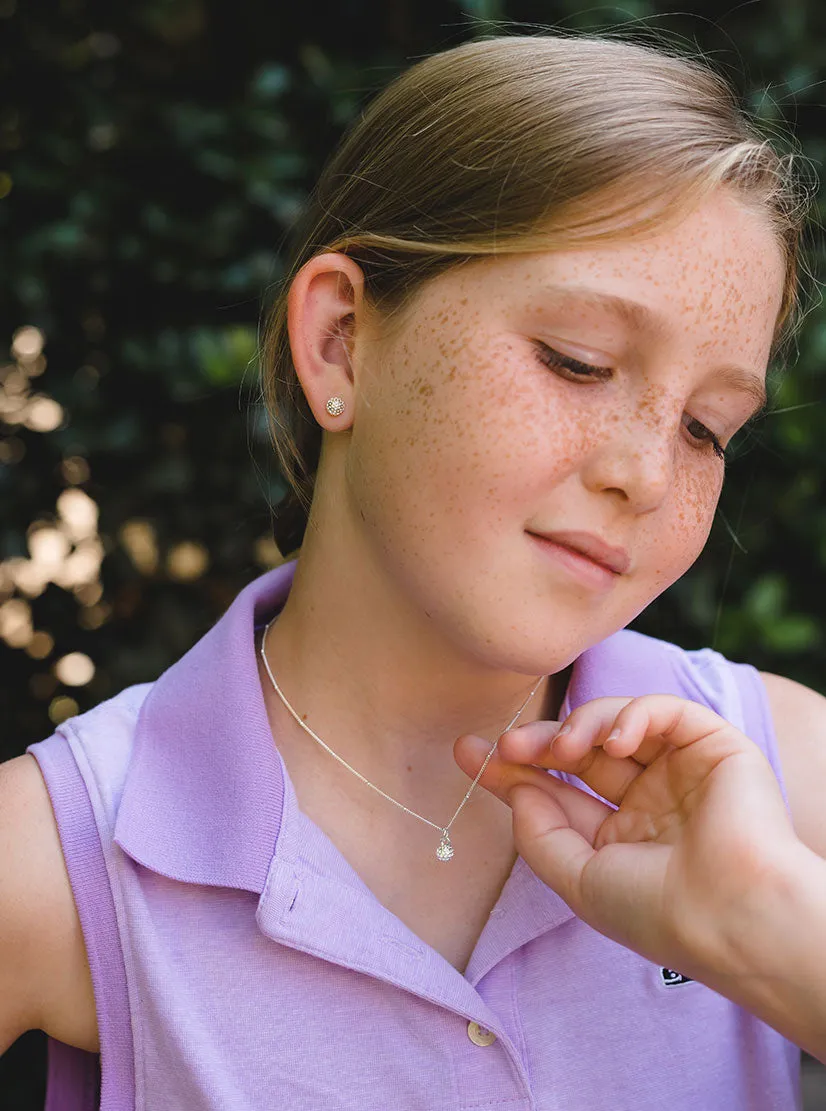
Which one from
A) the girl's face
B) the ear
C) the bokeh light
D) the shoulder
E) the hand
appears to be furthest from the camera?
the bokeh light

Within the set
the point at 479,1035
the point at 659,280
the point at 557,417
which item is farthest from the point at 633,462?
the point at 479,1035

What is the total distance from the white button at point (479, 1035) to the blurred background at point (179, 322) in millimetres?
1231

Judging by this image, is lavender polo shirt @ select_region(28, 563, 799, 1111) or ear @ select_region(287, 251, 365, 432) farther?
ear @ select_region(287, 251, 365, 432)

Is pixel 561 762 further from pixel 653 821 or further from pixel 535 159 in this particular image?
pixel 535 159

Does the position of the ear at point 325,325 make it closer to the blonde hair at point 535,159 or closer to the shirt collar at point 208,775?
the blonde hair at point 535,159

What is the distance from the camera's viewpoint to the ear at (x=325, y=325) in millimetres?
1604

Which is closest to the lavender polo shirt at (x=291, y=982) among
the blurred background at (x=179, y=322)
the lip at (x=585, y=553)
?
the lip at (x=585, y=553)

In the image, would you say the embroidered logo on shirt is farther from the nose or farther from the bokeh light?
the bokeh light

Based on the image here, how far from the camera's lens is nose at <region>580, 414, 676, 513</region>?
1378 millimetres

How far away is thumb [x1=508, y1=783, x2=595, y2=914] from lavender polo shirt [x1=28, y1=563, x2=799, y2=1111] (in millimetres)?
129

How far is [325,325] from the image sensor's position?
1.63 meters

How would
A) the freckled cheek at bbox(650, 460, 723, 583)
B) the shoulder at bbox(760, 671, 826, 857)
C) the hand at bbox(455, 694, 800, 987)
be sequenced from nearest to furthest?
1. the hand at bbox(455, 694, 800, 987)
2. the freckled cheek at bbox(650, 460, 723, 583)
3. the shoulder at bbox(760, 671, 826, 857)

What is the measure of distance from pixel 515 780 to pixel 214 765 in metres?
0.41

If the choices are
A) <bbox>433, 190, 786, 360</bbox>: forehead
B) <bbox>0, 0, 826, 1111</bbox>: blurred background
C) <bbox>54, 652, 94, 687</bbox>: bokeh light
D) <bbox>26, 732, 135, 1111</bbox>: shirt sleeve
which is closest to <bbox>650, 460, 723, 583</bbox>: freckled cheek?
<bbox>433, 190, 786, 360</bbox>: forehead
